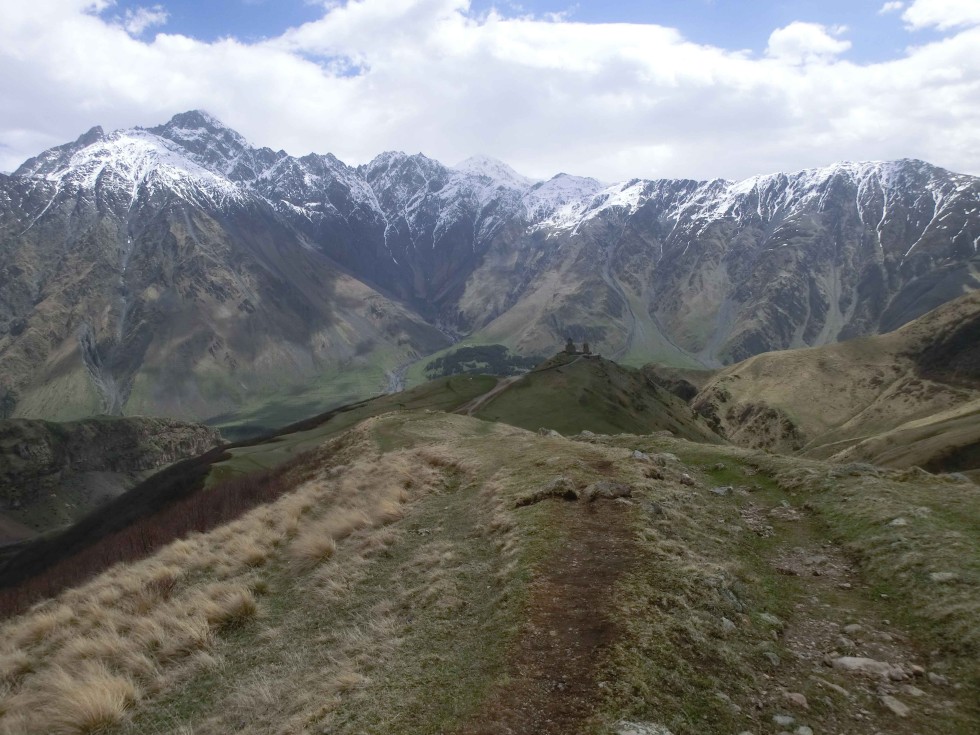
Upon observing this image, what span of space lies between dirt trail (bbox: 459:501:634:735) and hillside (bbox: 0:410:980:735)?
0.15 feet

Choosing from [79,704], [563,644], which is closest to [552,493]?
[563,644]

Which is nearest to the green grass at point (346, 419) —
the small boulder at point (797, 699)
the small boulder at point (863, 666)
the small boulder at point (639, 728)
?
the small boulder at point (863, 666)

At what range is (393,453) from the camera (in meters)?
38.7

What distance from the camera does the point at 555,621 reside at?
11.6m

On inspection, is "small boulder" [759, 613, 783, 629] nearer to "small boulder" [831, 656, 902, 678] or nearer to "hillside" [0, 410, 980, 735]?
"hillside" [0, 410, 980, 735]

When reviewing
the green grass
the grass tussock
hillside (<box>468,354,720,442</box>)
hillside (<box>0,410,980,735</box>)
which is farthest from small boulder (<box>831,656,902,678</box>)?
the green grass

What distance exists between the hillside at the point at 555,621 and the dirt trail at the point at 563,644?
5cm

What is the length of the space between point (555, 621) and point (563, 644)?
817 mm

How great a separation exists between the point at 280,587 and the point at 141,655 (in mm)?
4511

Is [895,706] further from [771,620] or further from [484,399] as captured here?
[484,399]

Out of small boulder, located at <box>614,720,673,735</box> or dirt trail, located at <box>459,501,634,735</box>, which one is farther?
dirt trail, located at <box>459,501,634,735</box>

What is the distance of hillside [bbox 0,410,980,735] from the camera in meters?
9.62

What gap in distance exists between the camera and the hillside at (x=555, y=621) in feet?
31.6

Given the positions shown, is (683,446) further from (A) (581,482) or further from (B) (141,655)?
(B) (141,655)
